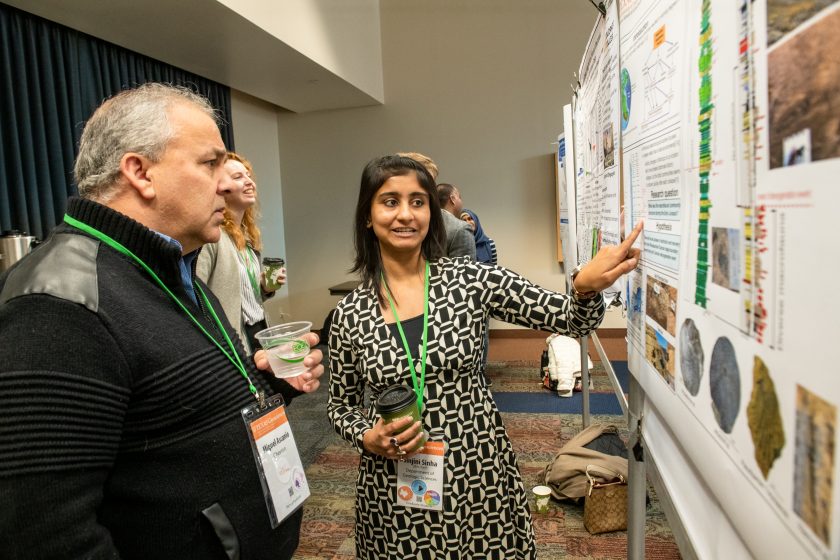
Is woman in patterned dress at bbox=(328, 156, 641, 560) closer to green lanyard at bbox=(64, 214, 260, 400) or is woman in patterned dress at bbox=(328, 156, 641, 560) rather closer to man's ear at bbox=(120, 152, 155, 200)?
green lanyard at bbox=(64, 214, 260, 400)

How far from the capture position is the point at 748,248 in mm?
509

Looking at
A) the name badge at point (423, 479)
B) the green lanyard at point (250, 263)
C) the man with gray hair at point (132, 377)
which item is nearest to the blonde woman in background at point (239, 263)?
the green lanyard at point (250, 263)

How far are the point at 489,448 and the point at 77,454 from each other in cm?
89

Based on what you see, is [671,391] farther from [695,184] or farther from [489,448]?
[489,448]

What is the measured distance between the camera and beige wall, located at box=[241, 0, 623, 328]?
18.1 feet

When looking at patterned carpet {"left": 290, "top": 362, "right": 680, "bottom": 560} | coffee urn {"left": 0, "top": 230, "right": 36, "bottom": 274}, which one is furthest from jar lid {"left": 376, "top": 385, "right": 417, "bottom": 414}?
coffee urn {"left": 0, "top": 230, "right": 36, "bottom": 274}

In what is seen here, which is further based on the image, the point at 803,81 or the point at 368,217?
the point at 368,217

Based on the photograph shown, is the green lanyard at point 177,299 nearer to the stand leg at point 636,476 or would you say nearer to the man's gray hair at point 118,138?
the man's gray hair at point 118,138

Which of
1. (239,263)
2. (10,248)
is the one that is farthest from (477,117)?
(10,248)

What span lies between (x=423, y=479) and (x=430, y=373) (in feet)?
0.84

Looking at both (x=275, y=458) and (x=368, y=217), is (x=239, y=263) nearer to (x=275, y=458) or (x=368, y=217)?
(x=368, y=217)

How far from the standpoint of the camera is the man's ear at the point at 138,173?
89cm

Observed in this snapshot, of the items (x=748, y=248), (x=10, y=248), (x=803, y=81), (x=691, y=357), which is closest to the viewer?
(x=803, y=81)

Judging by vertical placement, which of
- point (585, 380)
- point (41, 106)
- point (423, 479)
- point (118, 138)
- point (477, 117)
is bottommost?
point (585, 380)
